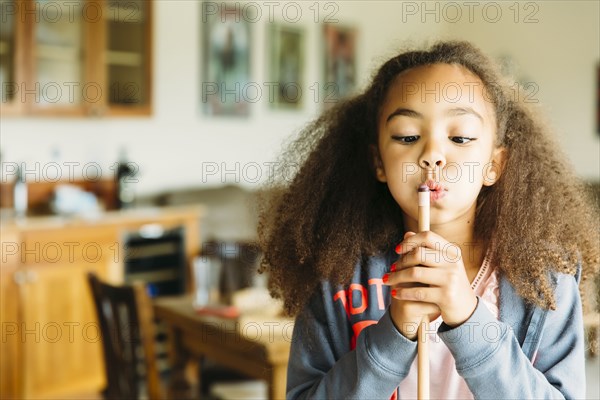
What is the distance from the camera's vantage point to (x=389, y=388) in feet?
2.68

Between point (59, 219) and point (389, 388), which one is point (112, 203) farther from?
point (389, 388)

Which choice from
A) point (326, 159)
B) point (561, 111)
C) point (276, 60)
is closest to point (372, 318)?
point (326, 159)

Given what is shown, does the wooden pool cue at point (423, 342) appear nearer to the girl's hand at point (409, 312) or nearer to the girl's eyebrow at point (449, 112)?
the girl's hand at point (409, 312)

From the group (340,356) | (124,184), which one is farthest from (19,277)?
(340,356)

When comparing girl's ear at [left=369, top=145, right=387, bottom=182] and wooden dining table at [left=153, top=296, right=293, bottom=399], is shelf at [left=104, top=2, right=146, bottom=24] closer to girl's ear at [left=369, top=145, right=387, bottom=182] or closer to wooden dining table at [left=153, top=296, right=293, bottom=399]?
wooden dining table at [left=153, top=296, right=293, bottom=399]

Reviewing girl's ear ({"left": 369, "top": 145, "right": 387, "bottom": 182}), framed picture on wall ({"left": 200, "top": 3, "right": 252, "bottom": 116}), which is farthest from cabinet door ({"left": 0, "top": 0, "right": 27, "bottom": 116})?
girl's ear ({"left": 369, "top": 145, "right": 387, "bottom": 182})

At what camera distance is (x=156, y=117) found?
13.7ft

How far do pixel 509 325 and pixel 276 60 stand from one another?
417 cm

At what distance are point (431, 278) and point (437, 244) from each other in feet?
0.12

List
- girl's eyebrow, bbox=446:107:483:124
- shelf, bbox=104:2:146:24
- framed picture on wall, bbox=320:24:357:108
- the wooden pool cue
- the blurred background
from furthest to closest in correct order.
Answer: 1. framed picture on wall, bbox=320:24:357:108
2. shelf, bbox=104:2:146:24
3. the blurred background
4. girl's eyebrow, bbox=446:107:483:124
5. the wooden pool cue

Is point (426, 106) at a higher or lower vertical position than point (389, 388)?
higher

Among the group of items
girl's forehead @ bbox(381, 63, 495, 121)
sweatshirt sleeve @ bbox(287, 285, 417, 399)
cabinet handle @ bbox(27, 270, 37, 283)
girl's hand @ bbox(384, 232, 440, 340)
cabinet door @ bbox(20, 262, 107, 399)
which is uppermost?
girl's forehead @ bbox(381, 63, 495, 121)

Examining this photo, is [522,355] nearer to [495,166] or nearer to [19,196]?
[495,166]

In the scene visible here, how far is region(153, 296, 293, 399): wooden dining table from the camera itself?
186cm
